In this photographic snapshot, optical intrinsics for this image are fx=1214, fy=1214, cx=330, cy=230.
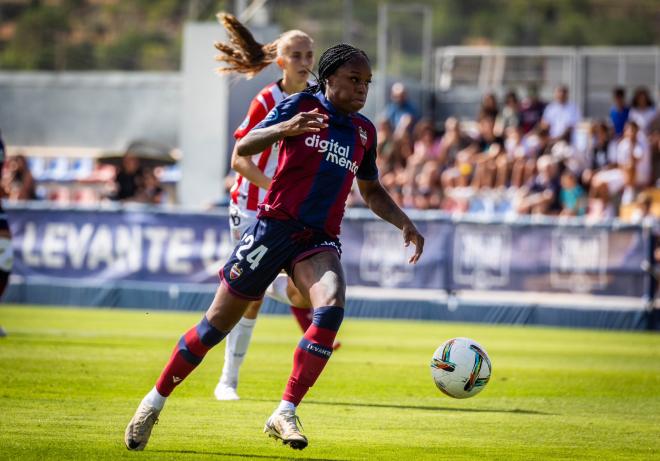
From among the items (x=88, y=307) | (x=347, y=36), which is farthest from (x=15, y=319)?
(x=347, y=36)

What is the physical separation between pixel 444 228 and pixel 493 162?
15.0ft

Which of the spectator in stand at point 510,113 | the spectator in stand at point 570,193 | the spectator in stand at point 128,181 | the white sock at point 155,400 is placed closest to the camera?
the white sock at point 155,400

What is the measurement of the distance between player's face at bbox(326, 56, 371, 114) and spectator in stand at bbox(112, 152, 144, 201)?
16.3m

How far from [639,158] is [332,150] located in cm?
1657

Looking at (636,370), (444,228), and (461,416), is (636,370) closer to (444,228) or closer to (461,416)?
(461,416)

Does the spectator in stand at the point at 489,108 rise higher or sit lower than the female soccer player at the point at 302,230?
higher

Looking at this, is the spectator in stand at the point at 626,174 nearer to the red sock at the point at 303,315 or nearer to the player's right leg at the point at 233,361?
the red sock at the point at 303,315

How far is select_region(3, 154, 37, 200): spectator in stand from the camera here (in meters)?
24.7

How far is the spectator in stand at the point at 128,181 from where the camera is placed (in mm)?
23859

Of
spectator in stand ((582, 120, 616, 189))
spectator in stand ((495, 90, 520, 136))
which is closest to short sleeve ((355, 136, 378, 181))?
spectator in stand ((582, 120, 616, 189))

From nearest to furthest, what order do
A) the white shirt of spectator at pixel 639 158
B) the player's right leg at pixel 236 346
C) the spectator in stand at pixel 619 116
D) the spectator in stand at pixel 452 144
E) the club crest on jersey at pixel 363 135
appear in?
the club crest on jersey at pixel 363 135, the player's right leg at pixel 236 346, the white shirt of spectator at pixel 639 158, the spectator in stand at pixel 619 116, the spectator in stand at pixel 452 144

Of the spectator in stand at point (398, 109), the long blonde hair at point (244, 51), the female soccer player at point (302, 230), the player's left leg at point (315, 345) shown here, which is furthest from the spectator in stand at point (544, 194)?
the player's left leg at point (315, 345)

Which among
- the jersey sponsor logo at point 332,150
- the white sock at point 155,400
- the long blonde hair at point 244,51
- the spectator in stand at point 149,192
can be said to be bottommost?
the white sock at point 155,400

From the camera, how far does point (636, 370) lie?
43.4 ft
